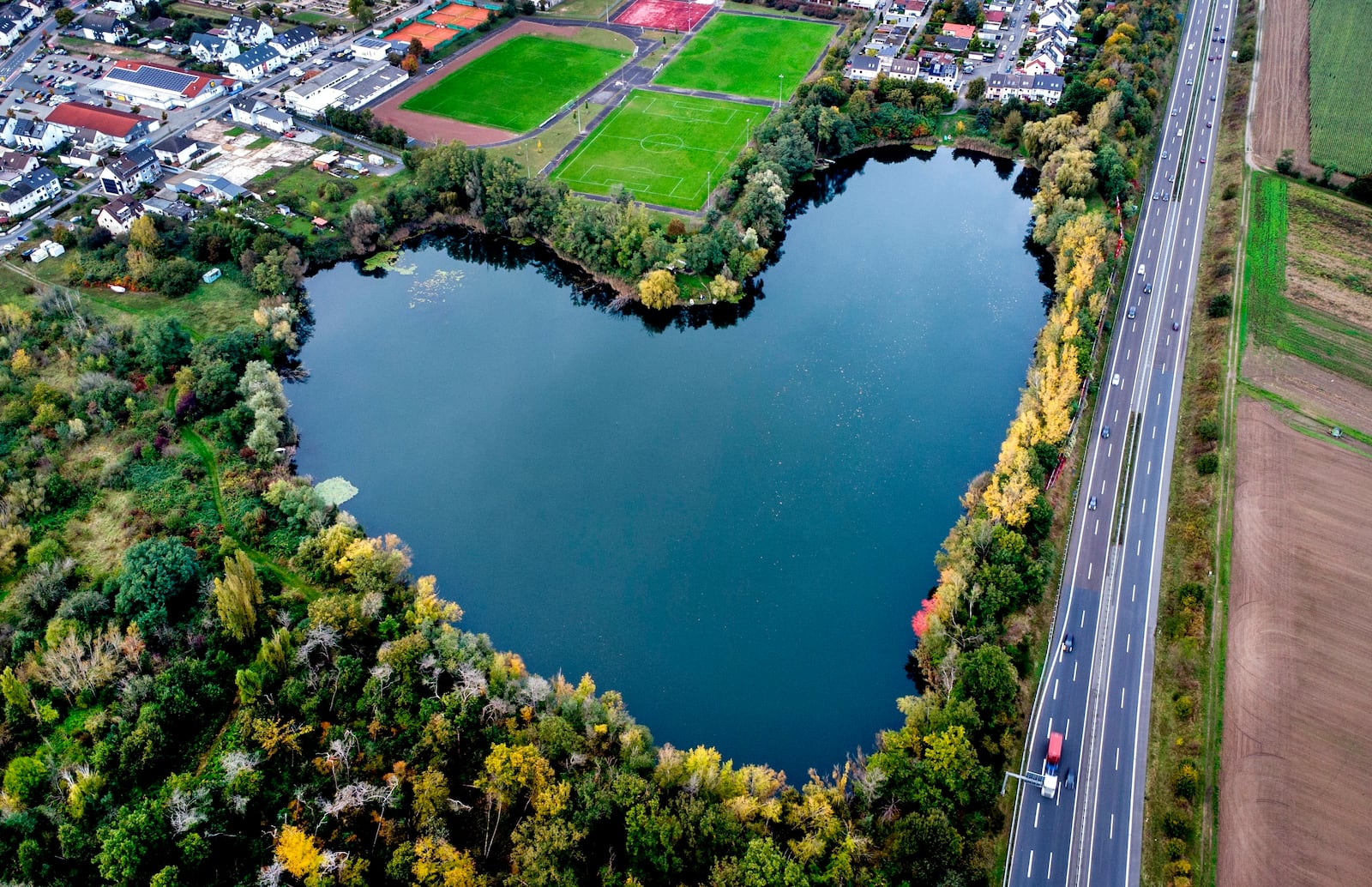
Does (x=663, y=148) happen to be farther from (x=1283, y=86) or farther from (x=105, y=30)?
(x=105, y=30)

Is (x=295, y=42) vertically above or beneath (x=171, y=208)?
above

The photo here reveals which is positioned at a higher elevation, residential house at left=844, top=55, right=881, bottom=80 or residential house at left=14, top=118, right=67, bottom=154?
residential house at left=844, top=55, right=881, bottom=80

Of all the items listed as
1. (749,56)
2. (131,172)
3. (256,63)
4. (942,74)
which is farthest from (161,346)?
(942,74)

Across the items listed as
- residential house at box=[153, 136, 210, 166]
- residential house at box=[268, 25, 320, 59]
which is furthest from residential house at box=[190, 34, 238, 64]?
residential house at box=[153, 136, 210, 166]

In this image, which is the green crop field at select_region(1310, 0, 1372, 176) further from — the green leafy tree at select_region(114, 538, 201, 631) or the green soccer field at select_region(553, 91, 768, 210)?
the green leafy tree at select_region(114, 538, 201, 631)

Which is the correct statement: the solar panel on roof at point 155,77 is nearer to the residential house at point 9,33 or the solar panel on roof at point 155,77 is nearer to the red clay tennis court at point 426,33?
the residential house at point 9,33

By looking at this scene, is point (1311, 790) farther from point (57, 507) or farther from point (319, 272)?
point (319, 272)

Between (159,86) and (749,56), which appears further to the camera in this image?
(749,56)
